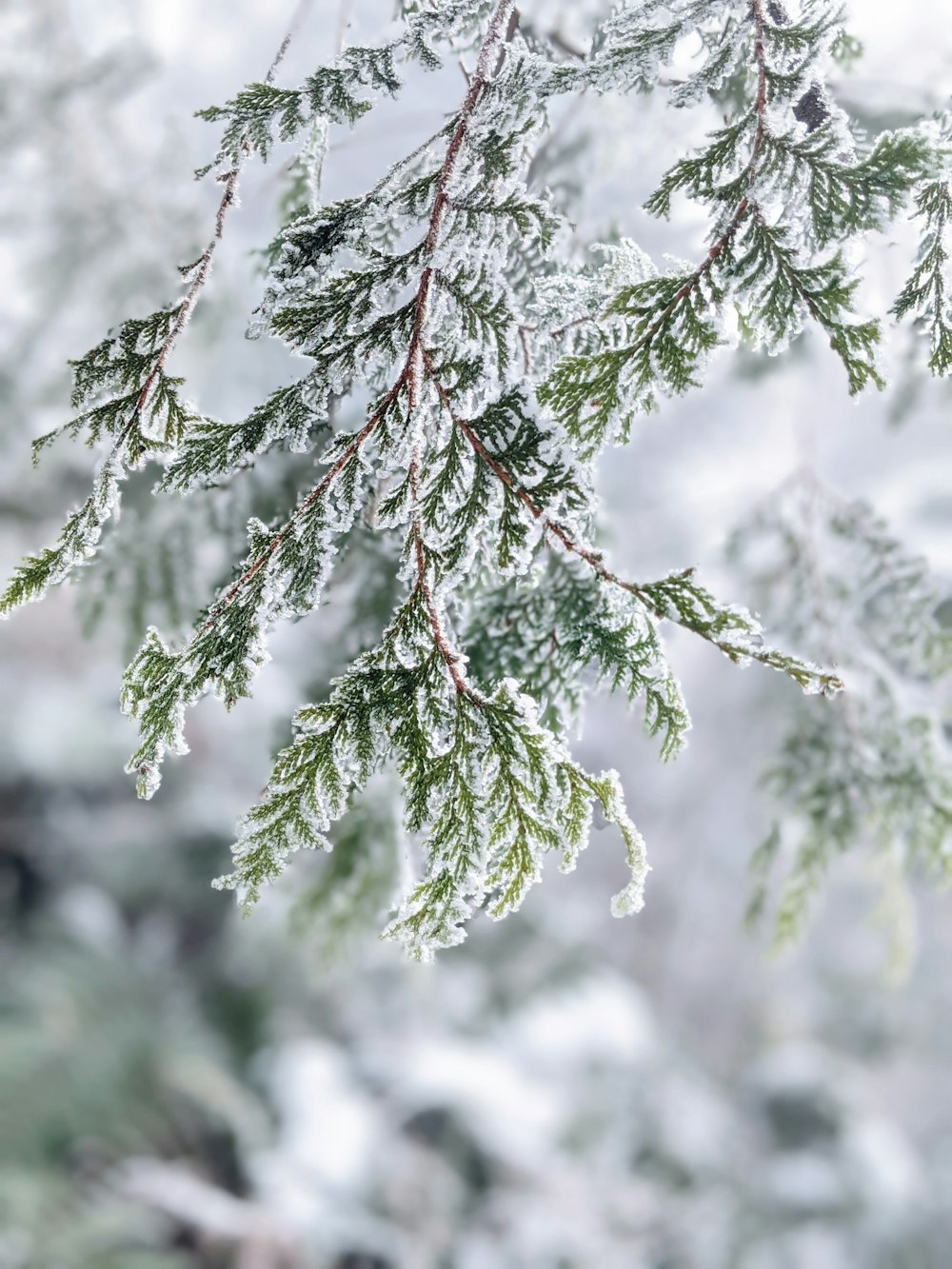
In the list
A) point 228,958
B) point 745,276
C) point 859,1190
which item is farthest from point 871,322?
point 859,1190

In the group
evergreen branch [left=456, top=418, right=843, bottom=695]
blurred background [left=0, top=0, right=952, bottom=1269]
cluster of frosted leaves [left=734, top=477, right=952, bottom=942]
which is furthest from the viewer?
blurred background [left=0, top=0, right=952, bottom=1269]

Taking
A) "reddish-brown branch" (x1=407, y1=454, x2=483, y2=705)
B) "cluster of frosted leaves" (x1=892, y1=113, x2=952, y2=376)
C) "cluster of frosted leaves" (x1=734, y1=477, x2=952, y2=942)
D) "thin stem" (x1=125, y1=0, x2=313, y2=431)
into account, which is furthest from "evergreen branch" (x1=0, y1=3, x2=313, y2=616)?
"cluster of frosted leaves" (x1=734, y1=477, x2=952, y2=942)

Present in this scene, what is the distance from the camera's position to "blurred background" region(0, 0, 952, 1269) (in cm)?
126

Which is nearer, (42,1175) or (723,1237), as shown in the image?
(42,1175)

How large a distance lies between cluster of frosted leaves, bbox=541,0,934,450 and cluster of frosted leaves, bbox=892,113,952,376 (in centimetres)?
1

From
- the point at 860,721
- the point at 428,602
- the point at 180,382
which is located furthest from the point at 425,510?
the point at 860,721

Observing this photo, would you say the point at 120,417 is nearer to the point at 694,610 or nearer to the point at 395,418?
the point at 395,418

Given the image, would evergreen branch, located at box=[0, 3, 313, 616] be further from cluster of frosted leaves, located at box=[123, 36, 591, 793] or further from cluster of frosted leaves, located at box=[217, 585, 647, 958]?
cluster of frosted leaves, located at box=[217, 585, 647, 958]

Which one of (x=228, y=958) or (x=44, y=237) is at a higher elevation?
(x=44, y=237)

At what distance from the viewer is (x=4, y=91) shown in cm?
214

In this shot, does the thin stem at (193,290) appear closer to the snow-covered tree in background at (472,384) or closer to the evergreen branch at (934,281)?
the snow-covered tree in background at (472,384)

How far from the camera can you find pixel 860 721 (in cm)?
113

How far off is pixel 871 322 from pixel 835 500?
2.46 ft

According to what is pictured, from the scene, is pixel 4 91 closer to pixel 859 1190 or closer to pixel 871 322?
pixel 871 322
